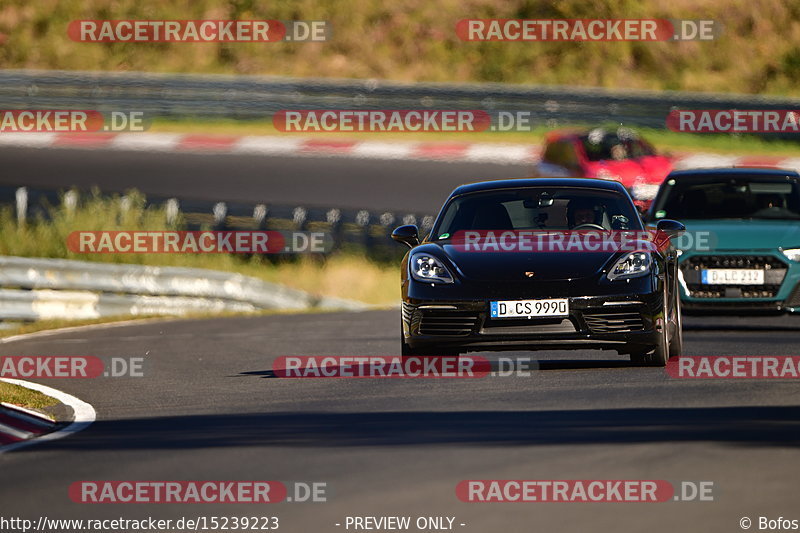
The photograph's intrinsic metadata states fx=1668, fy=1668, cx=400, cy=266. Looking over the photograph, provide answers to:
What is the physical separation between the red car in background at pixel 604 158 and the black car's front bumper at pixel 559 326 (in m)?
15.8

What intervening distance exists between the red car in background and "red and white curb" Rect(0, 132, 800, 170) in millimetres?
3428

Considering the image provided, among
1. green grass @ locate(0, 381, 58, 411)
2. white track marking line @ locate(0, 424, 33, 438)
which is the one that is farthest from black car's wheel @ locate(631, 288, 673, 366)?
white track marking line @ locate(0, 424, 33, 438)

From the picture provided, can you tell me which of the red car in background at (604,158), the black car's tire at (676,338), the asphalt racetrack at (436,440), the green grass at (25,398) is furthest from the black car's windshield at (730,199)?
the red car in background at (604,158)

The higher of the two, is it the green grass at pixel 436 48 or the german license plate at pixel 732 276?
the green grass at pixel 436 48

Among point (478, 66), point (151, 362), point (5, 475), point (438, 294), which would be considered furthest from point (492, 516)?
point (478, 66)

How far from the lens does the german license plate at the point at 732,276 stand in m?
14.1

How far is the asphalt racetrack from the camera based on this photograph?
675 centimetres

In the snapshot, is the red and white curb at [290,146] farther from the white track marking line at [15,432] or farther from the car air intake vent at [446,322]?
the white track marking line at [15,432]

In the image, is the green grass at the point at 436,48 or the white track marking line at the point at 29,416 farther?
the green grass at the point at 436,48

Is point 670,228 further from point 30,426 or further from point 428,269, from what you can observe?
point 30,426

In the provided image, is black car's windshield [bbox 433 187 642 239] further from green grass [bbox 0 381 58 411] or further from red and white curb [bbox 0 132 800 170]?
red and white curb [bbox 0 132 800 170]

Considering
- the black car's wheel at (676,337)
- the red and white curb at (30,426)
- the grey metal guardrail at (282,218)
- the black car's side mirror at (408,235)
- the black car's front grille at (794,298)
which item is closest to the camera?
the red and white curb at (30,426)

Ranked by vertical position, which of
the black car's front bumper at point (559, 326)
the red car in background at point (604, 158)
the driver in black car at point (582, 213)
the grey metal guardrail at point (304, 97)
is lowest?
the black car's front bumper at point (559, 326)

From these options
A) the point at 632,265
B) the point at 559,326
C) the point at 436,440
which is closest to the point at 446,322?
the point at 559,326
